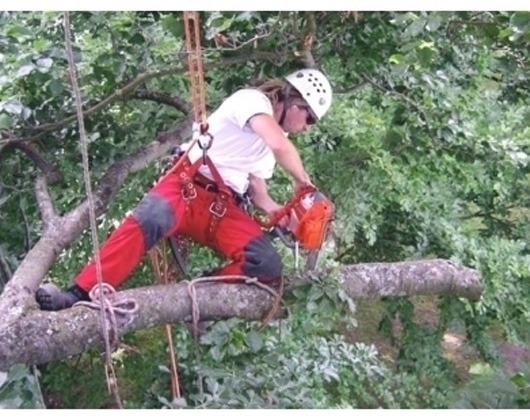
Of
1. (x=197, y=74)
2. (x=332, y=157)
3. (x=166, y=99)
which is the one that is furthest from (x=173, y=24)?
(x=332, y=157)

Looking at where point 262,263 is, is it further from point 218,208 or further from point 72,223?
point 72,223

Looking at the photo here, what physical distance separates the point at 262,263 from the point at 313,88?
509 mm

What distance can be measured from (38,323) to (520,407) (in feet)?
3.32

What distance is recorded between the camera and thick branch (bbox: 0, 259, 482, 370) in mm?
1619

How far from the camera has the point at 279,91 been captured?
2.15 metres

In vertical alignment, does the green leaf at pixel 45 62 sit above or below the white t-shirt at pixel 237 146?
above

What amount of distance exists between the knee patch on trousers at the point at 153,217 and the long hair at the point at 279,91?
16.7 inches

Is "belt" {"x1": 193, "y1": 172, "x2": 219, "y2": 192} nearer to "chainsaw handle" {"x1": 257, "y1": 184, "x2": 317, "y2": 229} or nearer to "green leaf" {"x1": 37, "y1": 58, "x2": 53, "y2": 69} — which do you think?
"chainsaw handle" {"x1": 257, "y1": 184, "x2": 317, "y2": 229}

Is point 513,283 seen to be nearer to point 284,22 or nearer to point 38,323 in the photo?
point 284,22

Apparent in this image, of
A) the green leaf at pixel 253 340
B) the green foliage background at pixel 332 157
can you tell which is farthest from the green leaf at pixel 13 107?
the green leaf at pixel 253 340

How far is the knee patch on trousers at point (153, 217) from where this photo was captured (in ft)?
6.53

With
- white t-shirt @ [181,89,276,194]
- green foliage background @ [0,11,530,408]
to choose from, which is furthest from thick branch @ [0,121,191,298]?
white t-shirt @ [181,89,276,194]

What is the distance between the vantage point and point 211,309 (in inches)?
75.6

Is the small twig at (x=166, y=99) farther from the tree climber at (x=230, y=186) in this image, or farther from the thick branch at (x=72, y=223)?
the tree climber at (x=230, y=186)
